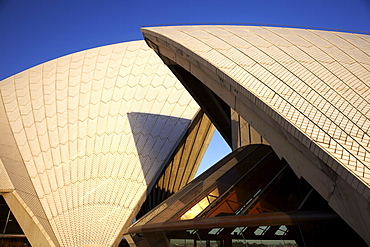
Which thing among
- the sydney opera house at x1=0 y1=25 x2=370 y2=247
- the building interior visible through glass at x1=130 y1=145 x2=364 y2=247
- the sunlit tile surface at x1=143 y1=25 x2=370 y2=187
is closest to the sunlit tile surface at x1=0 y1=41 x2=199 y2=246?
the sydney opera house at x1=0 y1=25 x2=370 y2=247

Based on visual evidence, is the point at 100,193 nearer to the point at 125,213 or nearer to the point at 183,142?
the point at 125,213

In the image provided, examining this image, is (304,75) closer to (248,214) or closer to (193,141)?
(248,214)

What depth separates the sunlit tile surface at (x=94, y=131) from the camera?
15.2 meters

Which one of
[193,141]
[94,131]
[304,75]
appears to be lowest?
[193,141]

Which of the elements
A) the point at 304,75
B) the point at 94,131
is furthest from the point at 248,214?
the point at 94,131

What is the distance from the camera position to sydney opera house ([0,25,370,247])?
7.18 m

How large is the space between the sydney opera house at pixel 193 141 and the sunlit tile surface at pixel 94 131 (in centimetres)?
7

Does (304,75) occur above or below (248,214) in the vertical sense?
above

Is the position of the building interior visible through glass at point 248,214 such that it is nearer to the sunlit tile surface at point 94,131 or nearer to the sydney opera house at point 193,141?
the sydney opera house at point 193,141

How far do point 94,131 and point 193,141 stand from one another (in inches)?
248

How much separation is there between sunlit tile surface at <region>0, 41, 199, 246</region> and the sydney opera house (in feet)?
0.23

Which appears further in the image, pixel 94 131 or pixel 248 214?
pixel 94 131

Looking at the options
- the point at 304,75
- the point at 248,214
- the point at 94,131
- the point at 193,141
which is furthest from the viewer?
the point at 193,141

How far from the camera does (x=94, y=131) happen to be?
19.1 meters
